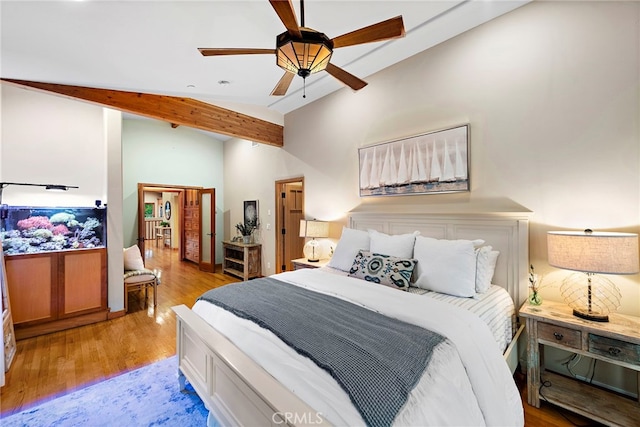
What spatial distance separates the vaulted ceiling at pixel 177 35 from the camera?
6.34 ft

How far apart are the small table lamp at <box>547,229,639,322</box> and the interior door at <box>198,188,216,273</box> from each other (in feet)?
20.5

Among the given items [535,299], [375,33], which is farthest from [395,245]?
[375,33]

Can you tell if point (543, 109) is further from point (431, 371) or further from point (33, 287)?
point (33, 287)

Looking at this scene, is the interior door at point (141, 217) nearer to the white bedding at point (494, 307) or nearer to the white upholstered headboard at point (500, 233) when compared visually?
the white upholstered headboard at point (500, 233)

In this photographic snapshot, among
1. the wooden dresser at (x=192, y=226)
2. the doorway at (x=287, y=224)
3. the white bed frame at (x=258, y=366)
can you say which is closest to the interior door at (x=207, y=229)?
the wooden dresser at (x=192, y=226)

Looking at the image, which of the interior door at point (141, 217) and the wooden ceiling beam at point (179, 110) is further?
the interior door at point (141, 217)

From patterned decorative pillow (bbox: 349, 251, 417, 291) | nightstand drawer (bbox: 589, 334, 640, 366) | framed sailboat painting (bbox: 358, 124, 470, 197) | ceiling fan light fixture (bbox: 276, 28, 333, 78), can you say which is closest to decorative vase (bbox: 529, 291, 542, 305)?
nightstand drawer (bbox: 589, 334, 640, 366)

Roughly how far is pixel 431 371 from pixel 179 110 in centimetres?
405

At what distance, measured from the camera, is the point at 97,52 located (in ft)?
7.68

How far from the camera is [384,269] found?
8.19 ft

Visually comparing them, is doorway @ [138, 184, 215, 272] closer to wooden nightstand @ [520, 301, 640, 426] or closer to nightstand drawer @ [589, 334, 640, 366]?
wooden nightstand @ [520, 301, 640, 426]

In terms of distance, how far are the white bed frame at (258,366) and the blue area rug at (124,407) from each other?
0.18 meters

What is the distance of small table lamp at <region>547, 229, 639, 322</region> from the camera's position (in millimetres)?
1756

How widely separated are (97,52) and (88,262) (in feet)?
8.37
